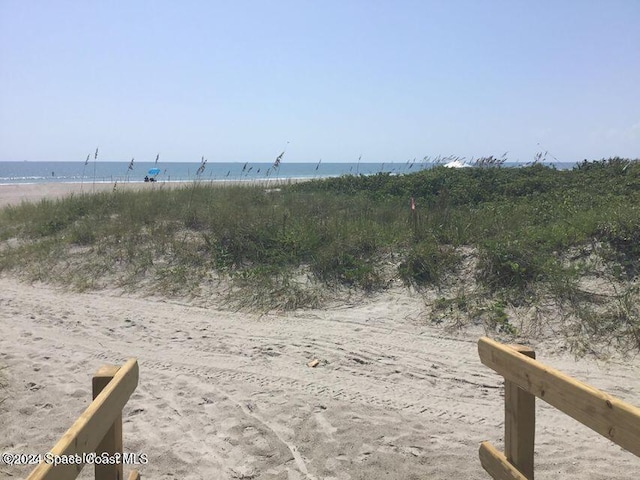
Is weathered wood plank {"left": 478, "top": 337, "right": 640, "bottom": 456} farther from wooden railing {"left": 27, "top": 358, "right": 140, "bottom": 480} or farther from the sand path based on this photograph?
wooden railing {"left": 27, "top": 358, "right": 140, "bottom": 480}

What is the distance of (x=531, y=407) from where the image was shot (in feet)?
9.25

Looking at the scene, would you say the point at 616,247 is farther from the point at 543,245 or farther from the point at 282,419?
the point at 282,419

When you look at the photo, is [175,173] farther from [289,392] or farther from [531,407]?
[531,407]

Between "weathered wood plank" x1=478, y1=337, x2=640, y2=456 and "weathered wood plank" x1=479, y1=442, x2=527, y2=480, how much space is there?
495 mm

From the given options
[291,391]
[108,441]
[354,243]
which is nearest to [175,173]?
[354,243]

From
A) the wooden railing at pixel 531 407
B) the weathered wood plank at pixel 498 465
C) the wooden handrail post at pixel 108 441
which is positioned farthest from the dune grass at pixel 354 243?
the wooden handrail post at pixel 108 441

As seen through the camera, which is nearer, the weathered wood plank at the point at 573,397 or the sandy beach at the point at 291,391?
the weathered wood plank at the point at 573,397

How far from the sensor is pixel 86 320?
26.2 feet

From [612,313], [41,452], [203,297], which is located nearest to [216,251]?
[203,297]

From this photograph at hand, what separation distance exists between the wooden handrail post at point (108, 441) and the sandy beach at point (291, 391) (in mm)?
1695

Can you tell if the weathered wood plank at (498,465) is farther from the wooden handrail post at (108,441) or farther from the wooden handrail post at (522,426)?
the wooden handrail post at (108,441)

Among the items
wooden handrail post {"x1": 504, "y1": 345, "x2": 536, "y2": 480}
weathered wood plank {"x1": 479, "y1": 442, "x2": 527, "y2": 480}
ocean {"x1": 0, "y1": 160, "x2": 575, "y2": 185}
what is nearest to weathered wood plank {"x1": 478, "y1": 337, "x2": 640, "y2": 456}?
wooden handrail post {"x1": 504, "y1": 345, "x2": 536, "y2": 480}

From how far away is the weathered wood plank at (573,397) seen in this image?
2006mm

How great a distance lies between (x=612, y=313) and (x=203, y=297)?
6230 mm
